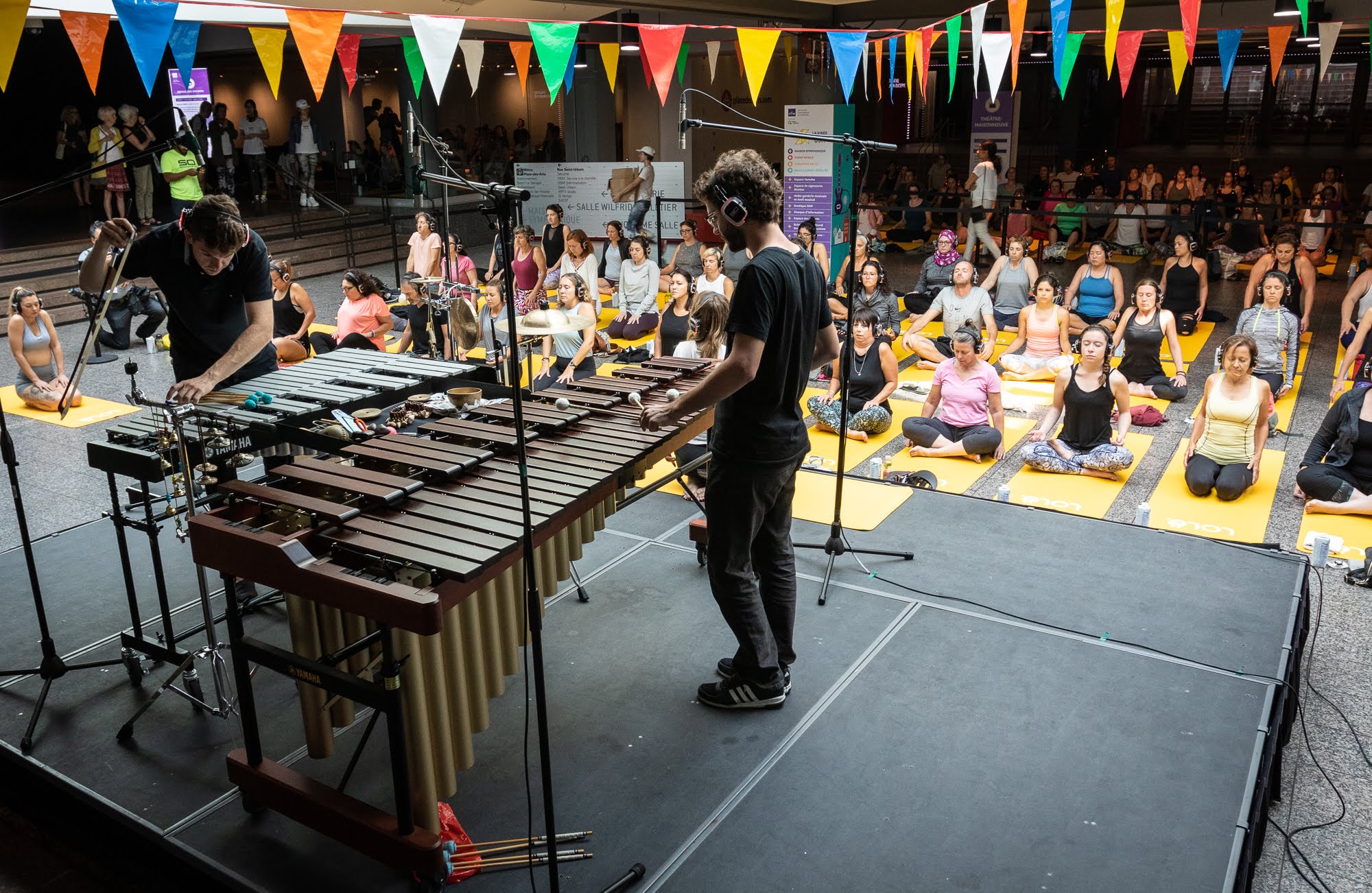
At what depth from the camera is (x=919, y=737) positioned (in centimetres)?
360

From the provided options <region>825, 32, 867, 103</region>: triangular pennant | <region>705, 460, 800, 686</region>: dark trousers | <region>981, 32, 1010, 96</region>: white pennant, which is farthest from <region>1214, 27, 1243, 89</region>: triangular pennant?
<region>705, 460, 800, 686</region>: dark trousers

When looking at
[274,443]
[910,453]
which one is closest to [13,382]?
[274,443]

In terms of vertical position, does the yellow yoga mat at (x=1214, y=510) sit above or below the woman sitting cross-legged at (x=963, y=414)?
below

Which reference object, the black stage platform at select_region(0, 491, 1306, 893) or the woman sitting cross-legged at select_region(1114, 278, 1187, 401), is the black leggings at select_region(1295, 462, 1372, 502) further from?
the woman sitting cross-legged at select_region(1114, 278, 1187, 401)

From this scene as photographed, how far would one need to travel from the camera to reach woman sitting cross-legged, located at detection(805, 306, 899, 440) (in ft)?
25.7

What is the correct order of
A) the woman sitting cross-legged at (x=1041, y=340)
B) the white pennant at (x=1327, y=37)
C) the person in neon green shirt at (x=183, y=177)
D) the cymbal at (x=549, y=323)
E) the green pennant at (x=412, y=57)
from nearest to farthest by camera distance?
the cymbal at (x=549, y=323) < the white pennant at (x=1327, y=37) < the woman sitting cross-legged at (x=1041, y=340) < the green pennant at (x=412, y=57) < the person in neon green shirt at (x=183, y=177)

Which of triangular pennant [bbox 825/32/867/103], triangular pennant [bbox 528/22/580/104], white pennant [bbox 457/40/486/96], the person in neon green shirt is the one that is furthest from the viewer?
the person in neon green shirt

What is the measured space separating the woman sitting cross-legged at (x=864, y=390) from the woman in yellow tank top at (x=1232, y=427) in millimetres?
2193

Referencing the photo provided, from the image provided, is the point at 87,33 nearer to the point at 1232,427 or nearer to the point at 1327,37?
the point at 1232,427

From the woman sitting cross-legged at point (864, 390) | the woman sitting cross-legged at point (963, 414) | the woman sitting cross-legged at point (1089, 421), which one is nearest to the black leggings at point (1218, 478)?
the woman sitting cross-legged at point (1089, 421)

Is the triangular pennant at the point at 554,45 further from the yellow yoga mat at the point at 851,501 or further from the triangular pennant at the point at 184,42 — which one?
the yellow yoga mat at the point at 851,501

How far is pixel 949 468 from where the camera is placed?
7215mm

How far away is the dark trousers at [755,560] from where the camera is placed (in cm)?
347

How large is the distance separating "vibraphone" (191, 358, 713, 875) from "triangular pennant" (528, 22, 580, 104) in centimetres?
434
